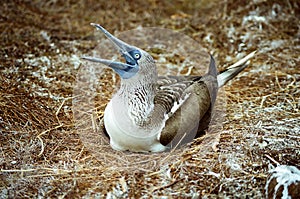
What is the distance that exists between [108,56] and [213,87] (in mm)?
2223

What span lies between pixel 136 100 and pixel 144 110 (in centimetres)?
A: 12

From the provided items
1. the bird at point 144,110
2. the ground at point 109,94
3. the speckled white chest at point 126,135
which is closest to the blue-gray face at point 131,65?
the bird at point 144,110

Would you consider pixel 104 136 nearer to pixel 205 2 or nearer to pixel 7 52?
pixel 7 52

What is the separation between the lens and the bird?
5047mm

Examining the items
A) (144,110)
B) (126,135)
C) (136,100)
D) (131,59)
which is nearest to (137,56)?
(131,59)

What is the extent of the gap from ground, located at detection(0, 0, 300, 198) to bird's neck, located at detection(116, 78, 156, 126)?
1.27 feet

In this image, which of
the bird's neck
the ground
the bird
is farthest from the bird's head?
the ground

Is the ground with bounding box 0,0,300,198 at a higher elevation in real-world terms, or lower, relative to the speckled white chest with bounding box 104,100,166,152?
lower

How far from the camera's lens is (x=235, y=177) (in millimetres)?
4953

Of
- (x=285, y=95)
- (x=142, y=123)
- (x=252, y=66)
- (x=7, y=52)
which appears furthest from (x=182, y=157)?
(x=7, y=52)

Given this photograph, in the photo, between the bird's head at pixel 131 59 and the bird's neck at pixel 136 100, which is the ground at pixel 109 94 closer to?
the bird's neck at pixel 136 100

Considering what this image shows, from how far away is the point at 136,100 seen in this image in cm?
514

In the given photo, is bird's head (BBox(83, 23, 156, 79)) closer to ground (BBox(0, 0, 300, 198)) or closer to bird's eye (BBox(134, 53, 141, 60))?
bird's eye (BBox(134, 53, 141, 60))

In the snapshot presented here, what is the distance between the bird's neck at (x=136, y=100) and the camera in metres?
5.10
